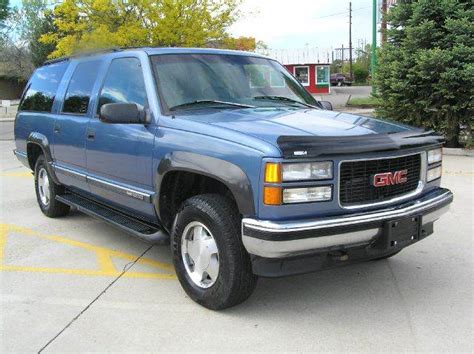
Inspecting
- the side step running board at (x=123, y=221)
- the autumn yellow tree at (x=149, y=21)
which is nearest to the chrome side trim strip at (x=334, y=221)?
the side step running board at (x=123, y=221)

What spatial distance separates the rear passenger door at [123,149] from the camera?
436 cm

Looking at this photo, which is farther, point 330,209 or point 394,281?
point 394,281

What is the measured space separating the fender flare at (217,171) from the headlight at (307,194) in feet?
0.74

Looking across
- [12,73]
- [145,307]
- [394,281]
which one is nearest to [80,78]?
[145,307]

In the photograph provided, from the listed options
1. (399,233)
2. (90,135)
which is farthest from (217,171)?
(90,135)

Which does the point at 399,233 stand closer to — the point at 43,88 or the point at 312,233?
the point at 312,233

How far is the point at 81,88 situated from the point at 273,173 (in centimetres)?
307

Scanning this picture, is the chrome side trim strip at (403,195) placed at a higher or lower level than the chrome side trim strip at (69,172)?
higher

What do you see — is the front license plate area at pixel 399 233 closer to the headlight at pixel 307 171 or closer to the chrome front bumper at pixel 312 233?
the chrome front bumper at pixel 312 233

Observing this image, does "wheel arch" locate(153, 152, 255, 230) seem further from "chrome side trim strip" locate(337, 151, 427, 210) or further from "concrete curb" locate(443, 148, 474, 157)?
"concrete curb" locate(443, 148, 474, 157)

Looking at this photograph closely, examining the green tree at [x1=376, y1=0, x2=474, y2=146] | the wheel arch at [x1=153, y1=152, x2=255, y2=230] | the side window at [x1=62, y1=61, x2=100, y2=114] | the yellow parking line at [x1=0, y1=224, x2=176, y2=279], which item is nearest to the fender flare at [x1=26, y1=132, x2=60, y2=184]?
the side window at [x1=62, y1=61, x2=100, y2=114]

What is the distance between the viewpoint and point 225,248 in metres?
3.56

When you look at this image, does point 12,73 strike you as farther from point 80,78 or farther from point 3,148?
point 80,78

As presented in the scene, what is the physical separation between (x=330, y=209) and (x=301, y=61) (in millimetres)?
44948
